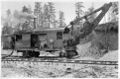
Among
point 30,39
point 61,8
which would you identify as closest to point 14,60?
point 30,39

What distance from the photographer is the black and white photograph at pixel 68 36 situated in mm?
6969

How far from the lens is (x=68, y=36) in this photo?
8.39 m

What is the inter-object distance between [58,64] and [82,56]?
946mm

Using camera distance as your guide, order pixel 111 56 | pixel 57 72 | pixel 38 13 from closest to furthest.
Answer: pixel 57 72 < pixel 111 56 < pixel 38 13

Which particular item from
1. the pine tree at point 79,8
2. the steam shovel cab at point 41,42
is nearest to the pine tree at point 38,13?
the steam shovel cab at point 41,42

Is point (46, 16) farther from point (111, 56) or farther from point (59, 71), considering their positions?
point (111, 56)

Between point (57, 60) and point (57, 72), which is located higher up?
point (57, 60)

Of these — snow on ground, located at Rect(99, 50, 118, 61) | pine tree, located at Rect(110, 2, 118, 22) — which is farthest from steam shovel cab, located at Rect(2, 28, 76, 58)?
pine tree, located at Rect(110, 2, 118, 22)

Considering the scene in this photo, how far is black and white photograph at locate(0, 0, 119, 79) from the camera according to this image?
6.97 metres

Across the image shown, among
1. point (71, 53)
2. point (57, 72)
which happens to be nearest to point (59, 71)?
point (57, 72)

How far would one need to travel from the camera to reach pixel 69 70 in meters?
6.98

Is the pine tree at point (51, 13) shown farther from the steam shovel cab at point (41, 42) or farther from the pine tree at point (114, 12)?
the pine tree at point (114, 12)

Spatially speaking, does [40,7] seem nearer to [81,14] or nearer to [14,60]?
[81,14]

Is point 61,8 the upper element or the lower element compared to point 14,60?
upper
